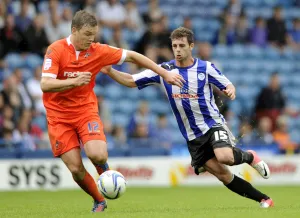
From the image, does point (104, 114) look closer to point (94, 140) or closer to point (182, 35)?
point (182, 35)

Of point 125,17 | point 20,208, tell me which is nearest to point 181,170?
point 125,17

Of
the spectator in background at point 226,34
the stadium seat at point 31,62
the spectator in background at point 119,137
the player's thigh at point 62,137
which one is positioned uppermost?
the spectator in background at point 226,34

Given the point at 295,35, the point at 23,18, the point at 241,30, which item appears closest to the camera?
the point at 23,18

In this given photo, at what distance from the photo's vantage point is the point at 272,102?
1983 cm

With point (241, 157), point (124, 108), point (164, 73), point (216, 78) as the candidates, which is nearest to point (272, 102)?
point (124, 108)

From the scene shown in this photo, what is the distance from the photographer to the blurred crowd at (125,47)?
1686 cm

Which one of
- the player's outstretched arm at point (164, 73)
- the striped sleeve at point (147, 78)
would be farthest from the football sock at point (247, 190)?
the striped sleeve at point (147, 78)

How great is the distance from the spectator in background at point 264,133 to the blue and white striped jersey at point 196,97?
8.32 metres

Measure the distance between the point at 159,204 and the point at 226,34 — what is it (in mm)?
11312

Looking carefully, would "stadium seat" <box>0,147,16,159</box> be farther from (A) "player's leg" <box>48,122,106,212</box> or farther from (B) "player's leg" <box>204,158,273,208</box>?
(B) "player's leg" <box>204,158,273,208</box>

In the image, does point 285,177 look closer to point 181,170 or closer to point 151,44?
point 181,170

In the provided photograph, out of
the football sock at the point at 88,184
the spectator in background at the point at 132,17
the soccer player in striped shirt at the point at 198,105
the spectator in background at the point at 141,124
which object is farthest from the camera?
the spectator in background at the point at 132,17

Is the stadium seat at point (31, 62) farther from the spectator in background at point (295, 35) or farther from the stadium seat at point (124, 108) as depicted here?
the spectator in background at point (295, 35)

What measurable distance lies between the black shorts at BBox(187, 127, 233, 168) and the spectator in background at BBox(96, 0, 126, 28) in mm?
10081
